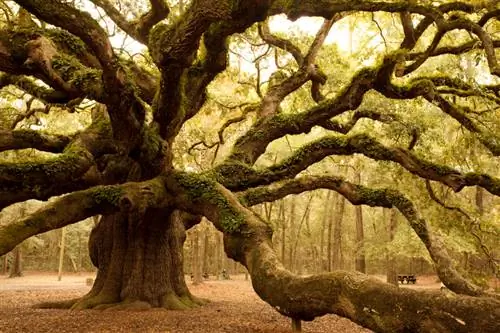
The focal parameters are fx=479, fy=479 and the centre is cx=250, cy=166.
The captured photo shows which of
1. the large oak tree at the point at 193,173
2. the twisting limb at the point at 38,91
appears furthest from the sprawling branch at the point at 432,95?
the twisting limb at the point at 38,91

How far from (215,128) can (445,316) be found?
19228mm

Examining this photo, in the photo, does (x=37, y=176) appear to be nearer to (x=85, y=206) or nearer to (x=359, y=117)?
(x=85, y=206)

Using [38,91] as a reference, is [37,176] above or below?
below

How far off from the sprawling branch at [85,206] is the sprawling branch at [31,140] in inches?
94.3

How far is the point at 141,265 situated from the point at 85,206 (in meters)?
3.33

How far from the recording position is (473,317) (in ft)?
16.1

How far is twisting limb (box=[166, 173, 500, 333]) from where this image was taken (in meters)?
5.01

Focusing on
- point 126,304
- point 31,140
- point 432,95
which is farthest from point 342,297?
point 31,140

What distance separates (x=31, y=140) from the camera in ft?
39.2

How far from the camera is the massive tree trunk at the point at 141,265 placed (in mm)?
12641

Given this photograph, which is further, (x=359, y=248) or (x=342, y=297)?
(x=359, y=248)

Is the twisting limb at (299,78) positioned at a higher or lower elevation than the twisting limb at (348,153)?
higher

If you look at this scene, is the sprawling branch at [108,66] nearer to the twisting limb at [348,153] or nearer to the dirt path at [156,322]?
the twisting limb at [348,153]

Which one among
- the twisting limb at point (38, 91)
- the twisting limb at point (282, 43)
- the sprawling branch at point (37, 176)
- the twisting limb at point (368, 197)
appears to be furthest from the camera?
the twisting limb at point (282, 43)
